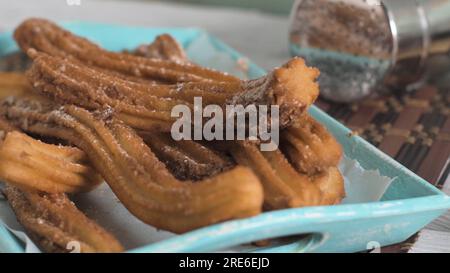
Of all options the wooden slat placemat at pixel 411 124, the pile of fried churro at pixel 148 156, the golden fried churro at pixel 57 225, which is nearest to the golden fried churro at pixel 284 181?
the pile of fried churro at pixel 148 156

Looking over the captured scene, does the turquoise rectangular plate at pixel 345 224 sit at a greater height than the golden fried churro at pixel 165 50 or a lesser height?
lesser

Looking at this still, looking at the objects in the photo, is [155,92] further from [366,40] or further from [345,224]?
[366,40]

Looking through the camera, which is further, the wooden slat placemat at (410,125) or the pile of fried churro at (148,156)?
the wooden slat placemat at (410,125)

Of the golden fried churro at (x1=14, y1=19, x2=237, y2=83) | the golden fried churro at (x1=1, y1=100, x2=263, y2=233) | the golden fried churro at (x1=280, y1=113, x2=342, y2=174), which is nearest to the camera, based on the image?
the golden fried churro at (x1=1, y1=100, x2=263, y2=233)

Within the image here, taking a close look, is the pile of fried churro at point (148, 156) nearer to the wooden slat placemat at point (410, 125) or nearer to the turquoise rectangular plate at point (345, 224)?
the turquoise rectangular plate at point (345, 224)

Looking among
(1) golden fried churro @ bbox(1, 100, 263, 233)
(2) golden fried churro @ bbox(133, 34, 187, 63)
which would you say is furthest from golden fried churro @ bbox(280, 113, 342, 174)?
(2) golden fried churro @ bbox(133, 34, 187, 63)

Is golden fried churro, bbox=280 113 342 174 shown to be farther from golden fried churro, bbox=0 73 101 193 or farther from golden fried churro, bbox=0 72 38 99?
golden fried churro, bbox=0 72 38 99
